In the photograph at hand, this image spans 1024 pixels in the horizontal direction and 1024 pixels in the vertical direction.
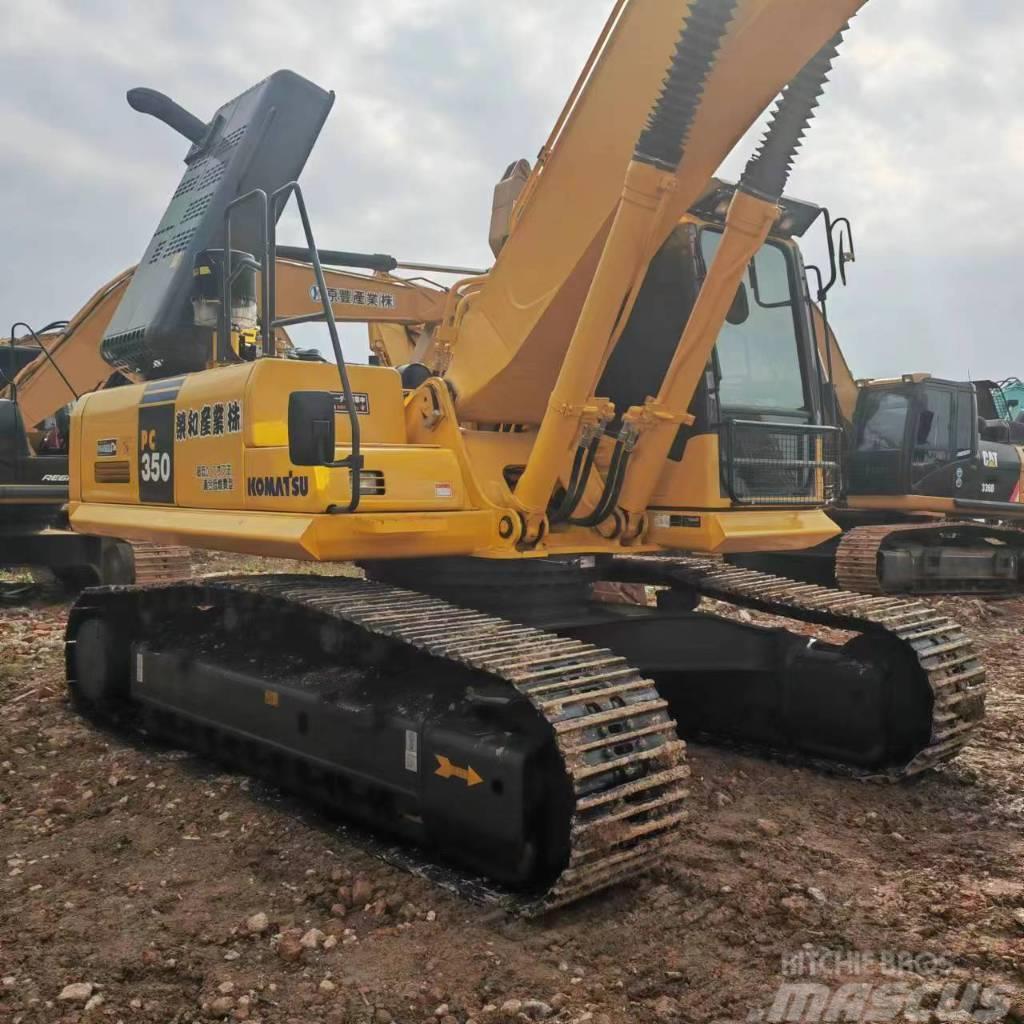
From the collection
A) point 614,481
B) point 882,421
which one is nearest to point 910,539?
point 882,421

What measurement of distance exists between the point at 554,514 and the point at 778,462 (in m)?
1.07

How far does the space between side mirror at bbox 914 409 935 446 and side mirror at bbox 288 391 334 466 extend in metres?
9.83

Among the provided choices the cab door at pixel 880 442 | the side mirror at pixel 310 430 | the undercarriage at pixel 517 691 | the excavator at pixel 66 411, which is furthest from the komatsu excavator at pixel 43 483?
the cab door at pixel 880 442

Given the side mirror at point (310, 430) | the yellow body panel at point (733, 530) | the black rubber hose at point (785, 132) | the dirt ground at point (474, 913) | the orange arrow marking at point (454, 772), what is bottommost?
the dirt ground at point (474, 913)

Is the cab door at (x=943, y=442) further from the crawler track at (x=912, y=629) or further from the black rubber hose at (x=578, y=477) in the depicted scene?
the black rubber hose at (x=578, y=477)

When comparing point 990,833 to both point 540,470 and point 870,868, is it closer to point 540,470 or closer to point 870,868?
point 870,868

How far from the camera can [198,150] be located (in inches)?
263

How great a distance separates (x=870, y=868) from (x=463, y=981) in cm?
165

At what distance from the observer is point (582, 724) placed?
A: 3.42 meters

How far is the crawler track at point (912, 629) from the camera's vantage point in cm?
472

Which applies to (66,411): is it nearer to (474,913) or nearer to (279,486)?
(279,486)

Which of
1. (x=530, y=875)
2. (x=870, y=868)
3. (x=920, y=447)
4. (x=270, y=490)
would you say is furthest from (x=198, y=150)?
(x=920, y=447)

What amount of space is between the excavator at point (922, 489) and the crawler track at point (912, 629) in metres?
6.40

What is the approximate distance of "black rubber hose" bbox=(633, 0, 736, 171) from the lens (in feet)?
12.7
